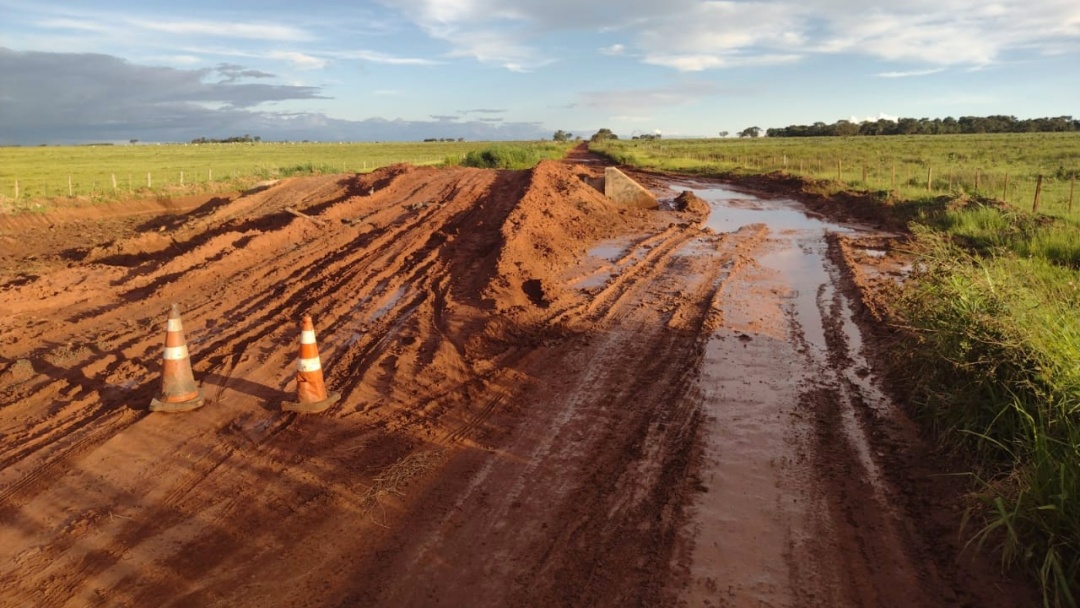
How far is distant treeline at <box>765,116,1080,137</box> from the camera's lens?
107 m

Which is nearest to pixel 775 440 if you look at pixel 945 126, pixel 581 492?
pixel 581 492

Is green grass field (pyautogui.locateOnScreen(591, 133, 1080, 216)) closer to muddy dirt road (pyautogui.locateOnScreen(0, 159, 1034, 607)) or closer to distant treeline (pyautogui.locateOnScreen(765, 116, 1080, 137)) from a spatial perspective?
muddy dirt road (pyautogui.locateOnScreen(0, 159, 1034, 607))

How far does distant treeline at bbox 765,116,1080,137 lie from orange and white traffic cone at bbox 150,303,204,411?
405ft

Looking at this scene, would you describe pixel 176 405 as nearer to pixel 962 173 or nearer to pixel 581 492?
pixel 581 492

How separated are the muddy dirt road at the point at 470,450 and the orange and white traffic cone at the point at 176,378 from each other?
140mm

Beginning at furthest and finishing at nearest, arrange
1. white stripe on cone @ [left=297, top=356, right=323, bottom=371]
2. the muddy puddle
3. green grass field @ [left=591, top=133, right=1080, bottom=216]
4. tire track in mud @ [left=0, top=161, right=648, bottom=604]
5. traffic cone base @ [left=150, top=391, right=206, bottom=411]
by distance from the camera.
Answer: green grass field @ [left=591, top=133, right=1080, bottom=216], white stripe on cone @ [left=297, top=356, right=323, bottom=371], traffic cone base @ [left=150, top=391, right=206, bottom=411], tire track in mud @ [left=0, top=161, right=648, bottom=604], the muddy puddle

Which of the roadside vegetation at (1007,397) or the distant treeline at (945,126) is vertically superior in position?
the distant treeline at (945,126)

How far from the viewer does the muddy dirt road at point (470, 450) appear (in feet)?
11.7

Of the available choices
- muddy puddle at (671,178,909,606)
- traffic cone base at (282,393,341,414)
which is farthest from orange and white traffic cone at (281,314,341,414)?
muddy puddle at (671,178,909,606)

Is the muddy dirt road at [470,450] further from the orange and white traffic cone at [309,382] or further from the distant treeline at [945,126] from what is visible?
the distant treeline at [945,126]

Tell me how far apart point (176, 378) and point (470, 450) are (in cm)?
271

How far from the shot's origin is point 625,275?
439 inches

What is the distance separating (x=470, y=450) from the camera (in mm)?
5062

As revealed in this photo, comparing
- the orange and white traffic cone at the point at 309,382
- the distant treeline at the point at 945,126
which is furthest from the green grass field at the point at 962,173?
the distant treeline at the point at 945,126
